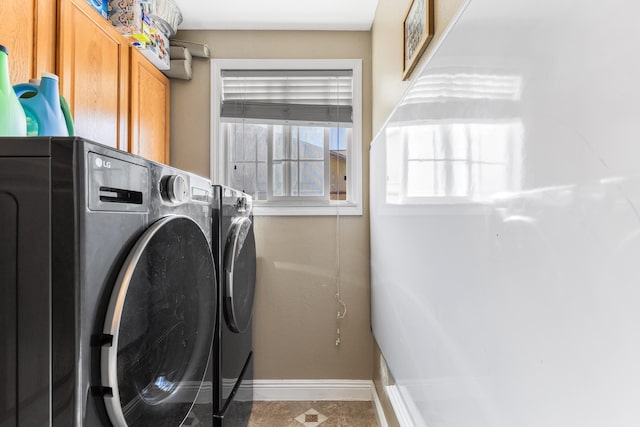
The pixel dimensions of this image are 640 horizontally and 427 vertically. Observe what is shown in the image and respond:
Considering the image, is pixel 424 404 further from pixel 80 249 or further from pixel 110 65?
pixel 110 65

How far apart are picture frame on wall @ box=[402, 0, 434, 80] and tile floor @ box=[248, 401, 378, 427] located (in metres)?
1.91

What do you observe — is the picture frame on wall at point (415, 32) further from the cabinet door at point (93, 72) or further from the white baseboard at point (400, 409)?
the cabinet door at point (93, 72)

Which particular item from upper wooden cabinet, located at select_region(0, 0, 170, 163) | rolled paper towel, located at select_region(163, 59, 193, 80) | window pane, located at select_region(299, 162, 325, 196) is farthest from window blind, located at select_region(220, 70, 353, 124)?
upper wooden cabinet, located at select_region(0, 0, 170, 163)

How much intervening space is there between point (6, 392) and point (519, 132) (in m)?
0.93

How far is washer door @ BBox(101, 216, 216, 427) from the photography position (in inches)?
27.0

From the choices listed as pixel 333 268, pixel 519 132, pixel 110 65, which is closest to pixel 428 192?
pixel 519 132

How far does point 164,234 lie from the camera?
867 millimetres

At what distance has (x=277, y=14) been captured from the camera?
2213mm

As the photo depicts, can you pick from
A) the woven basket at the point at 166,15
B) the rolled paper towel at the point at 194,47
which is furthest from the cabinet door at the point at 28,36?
the rolled paper towel at the point at 194,47

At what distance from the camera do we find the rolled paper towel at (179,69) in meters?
2.24

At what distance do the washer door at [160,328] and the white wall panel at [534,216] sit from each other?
26.0 inches

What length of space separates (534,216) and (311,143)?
2.09m

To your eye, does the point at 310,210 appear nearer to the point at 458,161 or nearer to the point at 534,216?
the point at 458,161

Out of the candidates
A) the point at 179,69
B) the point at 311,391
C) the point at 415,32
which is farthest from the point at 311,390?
the point at 179,69
